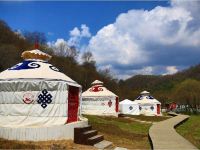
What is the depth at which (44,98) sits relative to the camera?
13.5 meters

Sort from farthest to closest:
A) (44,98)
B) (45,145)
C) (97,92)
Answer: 1. (97,92)
2. (44,98)
3. (45,145)

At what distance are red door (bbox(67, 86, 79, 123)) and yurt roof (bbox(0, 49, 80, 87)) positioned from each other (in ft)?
1.41

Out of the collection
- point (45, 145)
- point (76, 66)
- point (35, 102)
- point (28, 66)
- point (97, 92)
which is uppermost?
point (76, 66)

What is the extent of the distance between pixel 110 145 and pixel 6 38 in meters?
50.0

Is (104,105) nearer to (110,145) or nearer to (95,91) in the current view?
(95,91)

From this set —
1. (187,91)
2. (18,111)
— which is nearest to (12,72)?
(18,111)

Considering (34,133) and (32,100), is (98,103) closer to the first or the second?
(32,100)

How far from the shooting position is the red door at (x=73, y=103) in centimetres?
1445

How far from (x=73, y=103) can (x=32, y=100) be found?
204cm

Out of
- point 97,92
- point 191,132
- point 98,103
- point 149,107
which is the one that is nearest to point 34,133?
point 191,132

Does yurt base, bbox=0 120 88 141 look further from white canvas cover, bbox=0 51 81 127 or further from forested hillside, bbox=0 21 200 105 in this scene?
forested hillside, bbox=0 21 200 105

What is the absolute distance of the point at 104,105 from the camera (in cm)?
3186

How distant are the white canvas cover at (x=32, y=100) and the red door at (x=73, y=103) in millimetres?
473

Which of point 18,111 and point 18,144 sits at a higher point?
point 18,111
